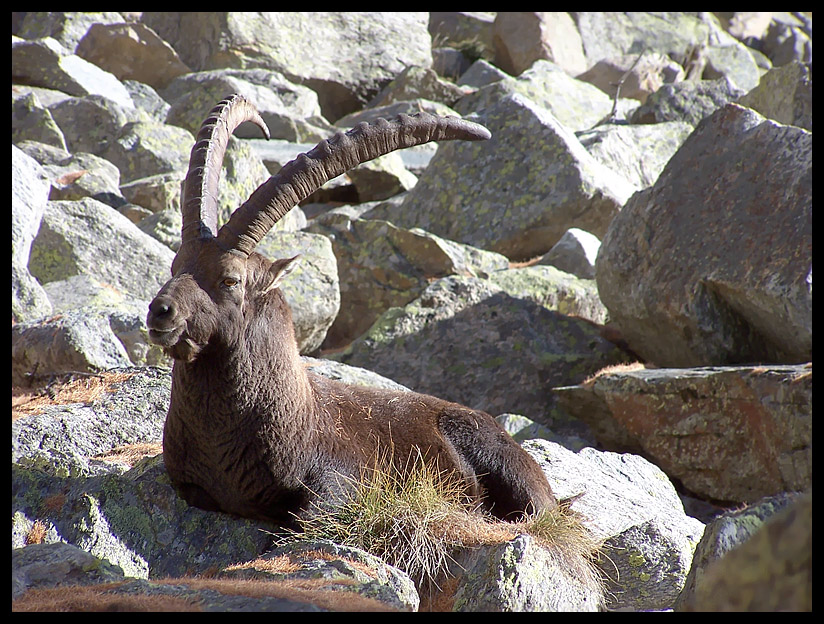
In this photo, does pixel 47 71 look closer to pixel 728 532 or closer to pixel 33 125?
pixel 33 125

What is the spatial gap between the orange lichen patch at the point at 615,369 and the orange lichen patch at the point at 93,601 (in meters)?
8.79

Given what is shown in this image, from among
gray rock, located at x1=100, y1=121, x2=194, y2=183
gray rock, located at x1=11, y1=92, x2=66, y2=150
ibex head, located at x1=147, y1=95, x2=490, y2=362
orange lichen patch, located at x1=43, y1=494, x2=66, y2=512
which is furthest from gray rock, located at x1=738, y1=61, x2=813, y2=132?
orange lichen patch, located at x1=43, y1=494, x2=66, y2=512

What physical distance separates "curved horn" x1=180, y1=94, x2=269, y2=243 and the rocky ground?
198 centimetres

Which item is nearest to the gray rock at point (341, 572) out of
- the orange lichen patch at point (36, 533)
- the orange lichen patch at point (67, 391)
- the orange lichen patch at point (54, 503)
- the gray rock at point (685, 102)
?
the orange lichen patch at point (36, 533)

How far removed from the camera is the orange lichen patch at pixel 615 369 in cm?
1221

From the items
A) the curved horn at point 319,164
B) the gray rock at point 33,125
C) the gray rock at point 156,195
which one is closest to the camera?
the curved horn at point 319,164

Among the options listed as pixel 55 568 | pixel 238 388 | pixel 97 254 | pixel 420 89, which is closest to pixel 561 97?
pixel 420 89

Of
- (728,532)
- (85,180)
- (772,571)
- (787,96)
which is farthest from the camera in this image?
(787,96)

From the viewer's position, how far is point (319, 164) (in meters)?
6.66

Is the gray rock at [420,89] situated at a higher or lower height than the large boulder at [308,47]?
lower

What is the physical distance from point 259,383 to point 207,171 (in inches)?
72.7

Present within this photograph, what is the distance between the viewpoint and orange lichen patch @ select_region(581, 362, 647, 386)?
1221 cm

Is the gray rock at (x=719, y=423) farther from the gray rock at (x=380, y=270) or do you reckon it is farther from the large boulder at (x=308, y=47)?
the large boulder at (x=308, y=47)
